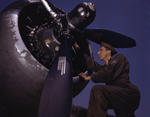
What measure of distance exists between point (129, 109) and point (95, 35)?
4.35 feet

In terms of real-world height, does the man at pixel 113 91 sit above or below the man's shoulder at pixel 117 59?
below

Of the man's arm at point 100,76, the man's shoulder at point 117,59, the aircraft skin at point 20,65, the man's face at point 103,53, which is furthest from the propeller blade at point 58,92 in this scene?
the man's face at point 103,53

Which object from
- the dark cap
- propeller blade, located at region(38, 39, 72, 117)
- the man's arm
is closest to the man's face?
the dark cap

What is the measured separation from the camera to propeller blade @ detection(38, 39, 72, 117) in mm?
1199

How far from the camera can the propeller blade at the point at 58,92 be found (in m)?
1.20

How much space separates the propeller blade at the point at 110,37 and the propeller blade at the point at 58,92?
1.27 m

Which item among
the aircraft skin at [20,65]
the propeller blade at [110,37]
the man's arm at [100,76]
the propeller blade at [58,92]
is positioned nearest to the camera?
the propeller blade at [58,92]

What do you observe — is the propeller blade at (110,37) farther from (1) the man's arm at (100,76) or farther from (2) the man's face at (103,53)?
(1) the man's arm at (100,76)

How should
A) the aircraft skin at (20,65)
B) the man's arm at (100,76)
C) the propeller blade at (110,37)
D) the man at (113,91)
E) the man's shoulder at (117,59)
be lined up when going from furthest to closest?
the propeller blade at (110,37)
the man's shoulder at (117,59)
the man's arm at (100,76)
the man at (113,91)
the aircraft skin at (20,65)

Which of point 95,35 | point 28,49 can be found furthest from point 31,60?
point 95,35

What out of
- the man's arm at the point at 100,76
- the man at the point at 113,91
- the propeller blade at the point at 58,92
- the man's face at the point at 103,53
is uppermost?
the propeller blade at the point at 58,92

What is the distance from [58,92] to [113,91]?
1.14 metres

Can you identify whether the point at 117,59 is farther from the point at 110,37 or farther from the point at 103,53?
the point at 110,37

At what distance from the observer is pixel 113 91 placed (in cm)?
220
